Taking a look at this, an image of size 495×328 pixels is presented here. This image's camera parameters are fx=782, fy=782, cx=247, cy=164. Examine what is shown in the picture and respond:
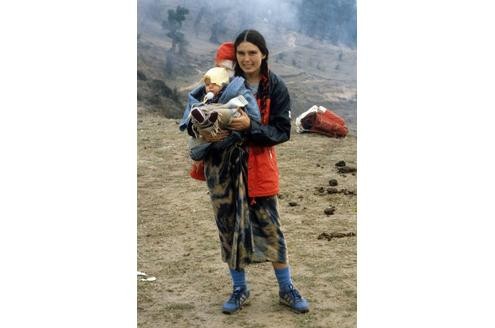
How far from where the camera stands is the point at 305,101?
16.4ft

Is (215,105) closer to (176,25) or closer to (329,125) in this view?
(176,25)

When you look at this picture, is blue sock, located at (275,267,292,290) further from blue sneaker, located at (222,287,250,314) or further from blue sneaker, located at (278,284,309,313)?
blue sneaker, located at (222,287,250,314)

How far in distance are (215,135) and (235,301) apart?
2.34ft

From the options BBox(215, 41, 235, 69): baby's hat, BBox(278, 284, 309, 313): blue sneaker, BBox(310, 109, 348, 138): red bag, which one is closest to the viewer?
BBox(215, 41, 235, 69): baby's hat

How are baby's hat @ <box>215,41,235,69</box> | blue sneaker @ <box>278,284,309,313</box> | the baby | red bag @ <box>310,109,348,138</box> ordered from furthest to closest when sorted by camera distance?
red bag @ <box>310,109,348,138</box> < blue sneaker @ <box>278,284,309,313</box> < baby's hat @ <box>215,41,235,69</box> < the baby

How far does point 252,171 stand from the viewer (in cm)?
300

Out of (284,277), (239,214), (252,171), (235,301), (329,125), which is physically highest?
(329,125)

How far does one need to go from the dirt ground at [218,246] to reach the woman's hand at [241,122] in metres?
0.77

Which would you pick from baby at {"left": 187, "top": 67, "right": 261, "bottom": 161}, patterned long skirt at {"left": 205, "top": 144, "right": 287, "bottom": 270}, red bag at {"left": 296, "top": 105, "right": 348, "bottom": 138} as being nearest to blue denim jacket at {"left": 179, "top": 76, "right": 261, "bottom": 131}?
baby at {"left": 187, "top": 67, "right": 261, "bottom": 161}

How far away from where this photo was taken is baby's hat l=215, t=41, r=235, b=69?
9.71 ft

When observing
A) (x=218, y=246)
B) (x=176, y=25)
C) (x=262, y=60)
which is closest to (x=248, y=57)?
(x=262, y=60)

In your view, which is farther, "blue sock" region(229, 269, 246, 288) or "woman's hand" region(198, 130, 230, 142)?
"blue sock" region(229, 269, 246, 288)

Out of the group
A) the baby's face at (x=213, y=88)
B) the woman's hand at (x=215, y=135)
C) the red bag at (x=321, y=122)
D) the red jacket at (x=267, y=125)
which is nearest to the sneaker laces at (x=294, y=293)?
the red jacket at (x=267, y=125)

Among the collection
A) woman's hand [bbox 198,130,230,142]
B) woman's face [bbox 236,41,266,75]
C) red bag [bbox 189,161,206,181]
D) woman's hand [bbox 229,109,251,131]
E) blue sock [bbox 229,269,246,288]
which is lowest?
blue sock [bbox 229,269,246,288]
